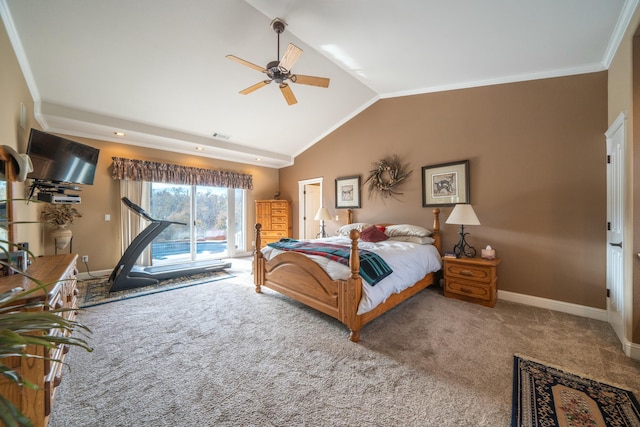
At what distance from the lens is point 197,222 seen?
5.52 metres

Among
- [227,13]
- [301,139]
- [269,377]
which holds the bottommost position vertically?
[269,377]

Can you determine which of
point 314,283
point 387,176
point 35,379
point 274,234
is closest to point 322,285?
point 314,283

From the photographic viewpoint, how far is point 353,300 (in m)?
2.32

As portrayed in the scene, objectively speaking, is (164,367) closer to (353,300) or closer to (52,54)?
(353,300)

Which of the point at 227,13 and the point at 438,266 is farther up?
the point at 227,13

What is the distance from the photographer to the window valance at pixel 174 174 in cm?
449

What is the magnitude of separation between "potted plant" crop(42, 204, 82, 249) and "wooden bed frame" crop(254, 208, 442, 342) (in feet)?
9.56

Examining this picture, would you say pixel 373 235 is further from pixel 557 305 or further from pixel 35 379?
pixel 35 379

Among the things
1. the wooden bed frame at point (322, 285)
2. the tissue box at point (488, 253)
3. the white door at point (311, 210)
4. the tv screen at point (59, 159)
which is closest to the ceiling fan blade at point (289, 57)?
the wooden bed frame at point (322, 285)

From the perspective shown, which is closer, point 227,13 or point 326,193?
point 227,13

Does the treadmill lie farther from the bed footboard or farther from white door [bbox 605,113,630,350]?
white door [bbox 605,113,630,350]

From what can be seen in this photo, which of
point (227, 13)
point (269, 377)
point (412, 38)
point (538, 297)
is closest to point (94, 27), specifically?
point (227, 13)

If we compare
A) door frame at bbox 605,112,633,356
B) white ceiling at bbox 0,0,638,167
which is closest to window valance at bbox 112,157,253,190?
white ceiling at bbox 0,0,638,167

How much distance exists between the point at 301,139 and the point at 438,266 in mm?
3939
